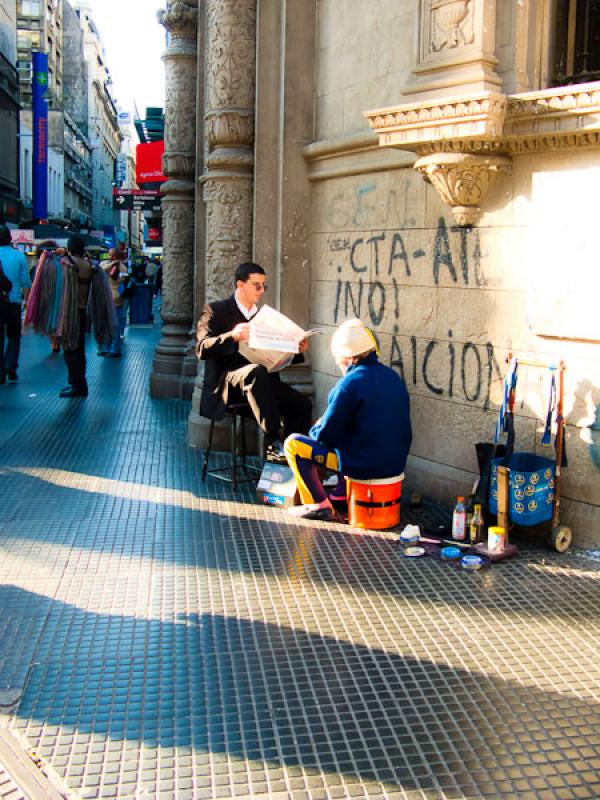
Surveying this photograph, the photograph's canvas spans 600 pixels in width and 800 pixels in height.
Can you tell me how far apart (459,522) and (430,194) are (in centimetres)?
238

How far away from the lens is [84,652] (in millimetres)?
4137

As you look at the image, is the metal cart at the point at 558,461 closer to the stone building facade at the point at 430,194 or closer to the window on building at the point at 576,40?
the stone building facade at the point at 430,194

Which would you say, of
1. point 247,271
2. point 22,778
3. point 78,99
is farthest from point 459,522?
point 78,99

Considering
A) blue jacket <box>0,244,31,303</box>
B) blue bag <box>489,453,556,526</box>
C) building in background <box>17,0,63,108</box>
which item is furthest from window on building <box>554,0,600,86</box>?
building in background <box>17,0,63,108</box>

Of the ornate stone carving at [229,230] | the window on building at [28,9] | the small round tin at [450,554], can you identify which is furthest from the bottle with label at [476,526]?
the window on building at [28,9]

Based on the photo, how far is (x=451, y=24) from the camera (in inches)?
232

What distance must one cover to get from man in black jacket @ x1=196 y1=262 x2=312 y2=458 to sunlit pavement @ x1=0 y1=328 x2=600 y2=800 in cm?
75

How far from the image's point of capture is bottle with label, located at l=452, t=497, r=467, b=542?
18.8 feet

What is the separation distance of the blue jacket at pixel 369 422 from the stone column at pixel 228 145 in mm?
2660

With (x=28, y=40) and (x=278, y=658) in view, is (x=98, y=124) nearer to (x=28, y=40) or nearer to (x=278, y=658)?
(x=28, y=40)

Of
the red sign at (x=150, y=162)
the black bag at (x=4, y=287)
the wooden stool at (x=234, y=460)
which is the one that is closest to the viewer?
the wooden stool at (x=234, y=460)

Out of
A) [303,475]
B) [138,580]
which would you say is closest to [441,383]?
[303,475]

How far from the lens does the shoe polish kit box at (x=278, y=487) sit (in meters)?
6.54

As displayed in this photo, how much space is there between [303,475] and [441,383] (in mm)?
1243
